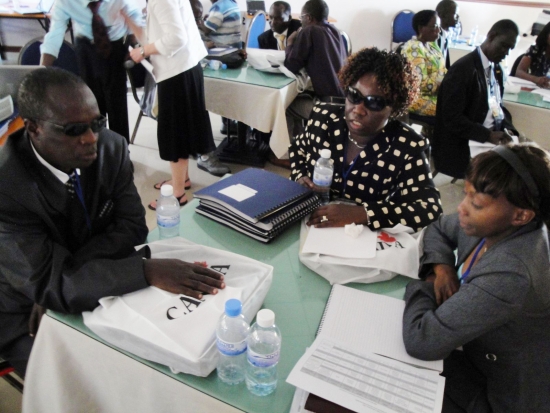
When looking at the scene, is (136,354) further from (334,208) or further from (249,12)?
(249,12)

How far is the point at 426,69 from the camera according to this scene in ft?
10.3

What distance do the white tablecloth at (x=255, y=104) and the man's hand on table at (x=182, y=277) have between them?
2101 millimetres

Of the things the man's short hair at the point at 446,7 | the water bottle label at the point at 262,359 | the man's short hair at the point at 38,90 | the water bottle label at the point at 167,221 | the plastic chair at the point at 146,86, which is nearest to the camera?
the water bottle label at the point at 262,359

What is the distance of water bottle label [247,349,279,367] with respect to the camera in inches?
30.3

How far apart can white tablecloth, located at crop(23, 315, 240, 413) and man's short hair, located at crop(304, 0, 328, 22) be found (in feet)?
9.36

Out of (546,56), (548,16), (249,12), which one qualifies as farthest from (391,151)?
(249,12)

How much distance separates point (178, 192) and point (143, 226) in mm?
1626

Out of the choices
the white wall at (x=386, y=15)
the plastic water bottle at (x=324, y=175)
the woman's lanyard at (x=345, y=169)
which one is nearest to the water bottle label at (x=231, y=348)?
the plastic water bottle at (x=324, y=175)

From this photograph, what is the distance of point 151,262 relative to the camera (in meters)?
1.01

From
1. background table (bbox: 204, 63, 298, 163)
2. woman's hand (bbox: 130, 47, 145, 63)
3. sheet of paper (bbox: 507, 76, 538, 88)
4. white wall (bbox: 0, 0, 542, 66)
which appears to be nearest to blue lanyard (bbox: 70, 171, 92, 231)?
woman's hand (bbox: 130, 47, 145, 63)

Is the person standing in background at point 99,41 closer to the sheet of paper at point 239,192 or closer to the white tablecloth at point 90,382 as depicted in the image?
the sheet of paper at point 239,192

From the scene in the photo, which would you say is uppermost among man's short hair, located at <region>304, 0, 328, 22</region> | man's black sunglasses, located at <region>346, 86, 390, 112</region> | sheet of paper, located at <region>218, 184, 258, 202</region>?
man's short hair, located at <region>304, 0, 328, 22</region>

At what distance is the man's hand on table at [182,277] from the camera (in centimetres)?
97

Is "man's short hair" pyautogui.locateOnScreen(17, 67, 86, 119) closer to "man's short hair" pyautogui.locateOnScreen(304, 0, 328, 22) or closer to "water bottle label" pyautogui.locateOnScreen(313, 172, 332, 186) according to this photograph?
"water bottle label" pyautogui.locateOnScreen(313, 172, 332, 186)
